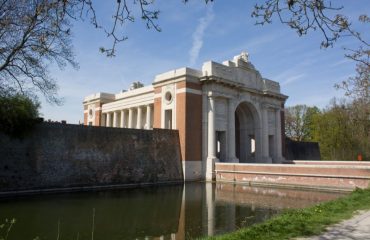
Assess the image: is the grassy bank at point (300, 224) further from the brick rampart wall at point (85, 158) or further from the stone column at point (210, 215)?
the brick rampart wall at point (85, 158)

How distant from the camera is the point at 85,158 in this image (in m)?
20.8

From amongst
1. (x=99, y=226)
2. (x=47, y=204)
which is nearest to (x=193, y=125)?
(x=47, y=204)

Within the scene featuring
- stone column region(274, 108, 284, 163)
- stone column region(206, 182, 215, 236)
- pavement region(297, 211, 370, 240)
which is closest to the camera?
pavement region(297, 211, 370, 240)

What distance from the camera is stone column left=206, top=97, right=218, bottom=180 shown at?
2742 cm

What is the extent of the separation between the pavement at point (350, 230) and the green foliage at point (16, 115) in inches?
630

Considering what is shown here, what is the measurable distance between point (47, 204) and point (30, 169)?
4404 mm

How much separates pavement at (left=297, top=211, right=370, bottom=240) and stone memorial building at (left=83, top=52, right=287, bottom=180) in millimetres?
19815

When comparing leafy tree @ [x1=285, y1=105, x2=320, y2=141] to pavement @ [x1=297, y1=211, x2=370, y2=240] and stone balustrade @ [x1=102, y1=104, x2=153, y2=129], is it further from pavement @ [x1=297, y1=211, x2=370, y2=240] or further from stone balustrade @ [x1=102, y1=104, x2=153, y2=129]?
pavement @ [x1=297, y1=211, x2=370, y2=240]

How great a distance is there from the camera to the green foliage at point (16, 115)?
17.3 metres

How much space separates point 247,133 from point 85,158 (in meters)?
19.4

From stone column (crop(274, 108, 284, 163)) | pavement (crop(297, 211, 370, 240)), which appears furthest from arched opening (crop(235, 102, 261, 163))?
pavement (crop(297, 211, 370, 240))

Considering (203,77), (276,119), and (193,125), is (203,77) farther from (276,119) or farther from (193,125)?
(276,119)

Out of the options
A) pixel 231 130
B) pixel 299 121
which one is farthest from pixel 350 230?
pixel 299 121

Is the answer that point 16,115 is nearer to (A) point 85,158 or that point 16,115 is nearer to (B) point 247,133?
(A) point 85,158
